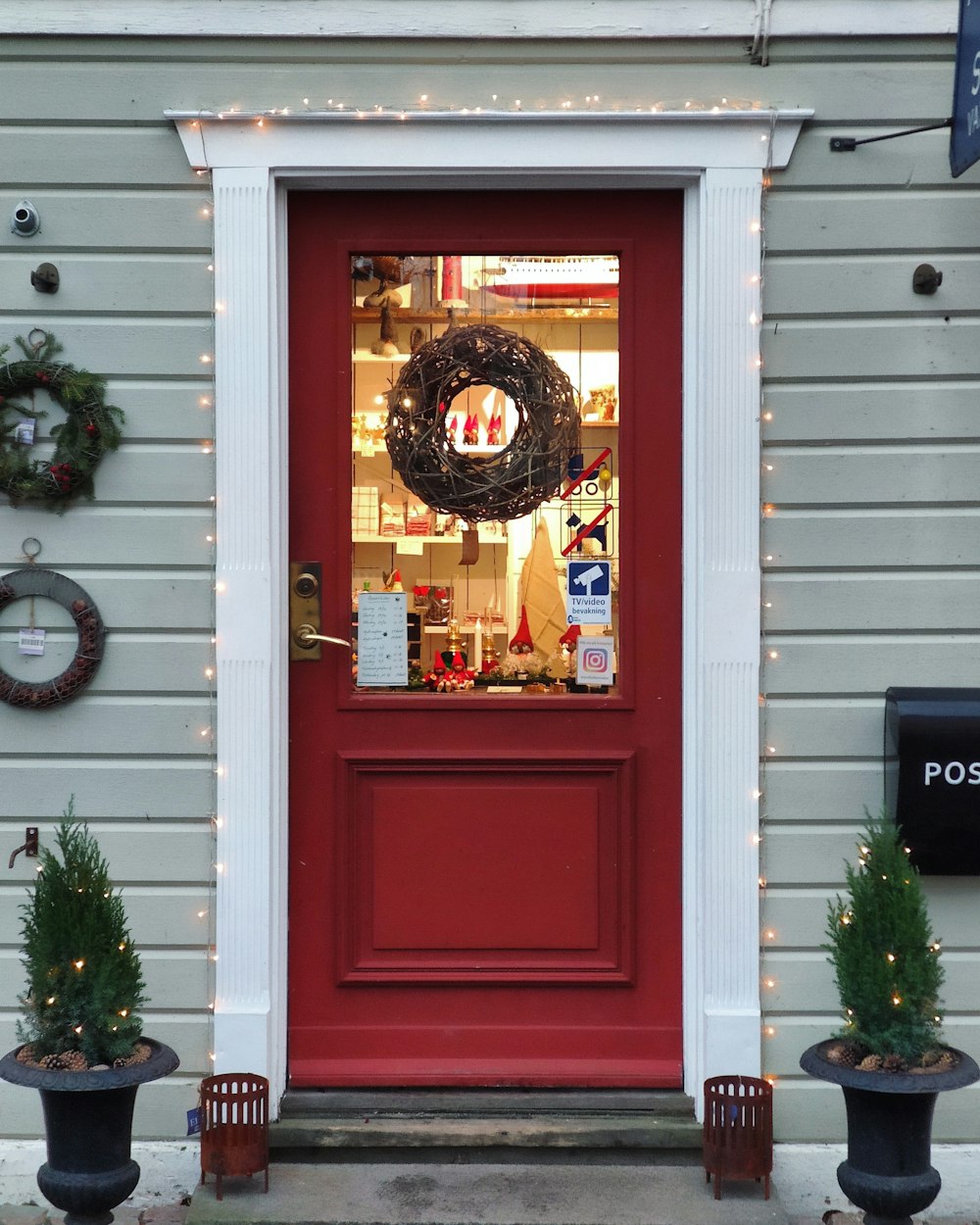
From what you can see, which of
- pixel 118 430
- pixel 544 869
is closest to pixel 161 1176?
pixel 544 869

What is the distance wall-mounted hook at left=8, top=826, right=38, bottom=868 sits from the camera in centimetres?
390

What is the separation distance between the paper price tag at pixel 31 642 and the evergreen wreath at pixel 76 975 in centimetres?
79

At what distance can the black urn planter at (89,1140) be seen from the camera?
126 inches

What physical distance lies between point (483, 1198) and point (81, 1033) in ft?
3.79

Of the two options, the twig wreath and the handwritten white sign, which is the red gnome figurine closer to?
the handwritten white sign

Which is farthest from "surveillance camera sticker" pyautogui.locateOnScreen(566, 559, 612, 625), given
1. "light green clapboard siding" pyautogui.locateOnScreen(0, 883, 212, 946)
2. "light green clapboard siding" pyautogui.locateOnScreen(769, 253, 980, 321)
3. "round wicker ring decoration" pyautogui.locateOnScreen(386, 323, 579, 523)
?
"light green clapboard siding" pyautogui.locateOnScreen(0, 883, 212, 946)

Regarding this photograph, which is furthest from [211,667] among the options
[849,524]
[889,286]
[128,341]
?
[889,286]

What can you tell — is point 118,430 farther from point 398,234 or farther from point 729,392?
point 729,392

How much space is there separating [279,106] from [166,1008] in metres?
2.59

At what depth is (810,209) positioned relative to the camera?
12.8 ft

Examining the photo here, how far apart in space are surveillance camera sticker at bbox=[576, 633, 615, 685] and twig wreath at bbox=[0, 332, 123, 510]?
1484 millimetres

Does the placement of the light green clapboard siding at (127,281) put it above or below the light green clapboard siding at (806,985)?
above

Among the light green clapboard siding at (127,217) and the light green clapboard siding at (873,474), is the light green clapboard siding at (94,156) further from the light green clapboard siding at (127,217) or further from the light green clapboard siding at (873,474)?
the light green clapboard siding at (873,474)

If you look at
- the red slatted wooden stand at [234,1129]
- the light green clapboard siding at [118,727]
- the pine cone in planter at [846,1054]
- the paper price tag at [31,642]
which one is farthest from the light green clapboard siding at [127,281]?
the pine cone in planter at [846,1054]
